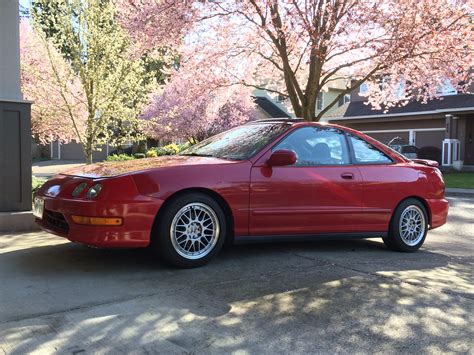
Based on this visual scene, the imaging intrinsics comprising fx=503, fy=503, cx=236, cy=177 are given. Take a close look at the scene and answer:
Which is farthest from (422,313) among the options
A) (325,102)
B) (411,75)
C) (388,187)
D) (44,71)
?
(325,102)

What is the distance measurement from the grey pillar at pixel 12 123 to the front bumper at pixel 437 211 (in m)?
5.40

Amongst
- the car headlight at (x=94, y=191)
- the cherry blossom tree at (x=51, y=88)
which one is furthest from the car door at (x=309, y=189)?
the cherry blossom tree at (x=51, y=88)

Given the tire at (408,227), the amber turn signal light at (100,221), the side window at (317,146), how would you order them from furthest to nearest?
1. the tire at (408,227)
2. the side window at (317,146)
3. the amber turn signal light at (100,221)

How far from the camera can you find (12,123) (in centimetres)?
677

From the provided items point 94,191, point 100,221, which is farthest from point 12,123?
point 100,221

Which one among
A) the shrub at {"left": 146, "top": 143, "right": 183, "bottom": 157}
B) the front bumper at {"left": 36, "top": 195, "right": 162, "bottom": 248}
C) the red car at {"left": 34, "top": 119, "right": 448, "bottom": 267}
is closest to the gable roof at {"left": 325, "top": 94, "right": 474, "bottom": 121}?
the shrub at {"left": 146, "top": 143, "right": 183, "bottom": 157}

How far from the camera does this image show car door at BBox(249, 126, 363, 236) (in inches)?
207

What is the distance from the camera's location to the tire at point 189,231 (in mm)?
4762

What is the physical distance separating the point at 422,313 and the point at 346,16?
7905mm

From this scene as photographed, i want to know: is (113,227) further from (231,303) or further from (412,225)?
(412,225)

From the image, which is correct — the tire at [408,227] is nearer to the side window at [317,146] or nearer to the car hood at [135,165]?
the side window at [317,146]

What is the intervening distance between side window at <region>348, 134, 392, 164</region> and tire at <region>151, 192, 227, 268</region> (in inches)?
78.3

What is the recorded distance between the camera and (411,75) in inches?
519

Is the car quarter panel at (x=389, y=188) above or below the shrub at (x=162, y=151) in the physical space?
below
